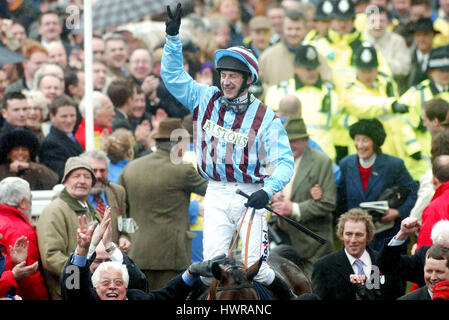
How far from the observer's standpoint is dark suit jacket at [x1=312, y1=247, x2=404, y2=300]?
7734mm

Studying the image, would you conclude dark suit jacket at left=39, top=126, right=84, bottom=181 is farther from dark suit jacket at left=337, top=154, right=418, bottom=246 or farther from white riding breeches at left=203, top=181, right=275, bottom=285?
white riding breeches at left=203, top=181, right=275, bottom=285

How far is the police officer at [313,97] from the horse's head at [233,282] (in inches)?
177

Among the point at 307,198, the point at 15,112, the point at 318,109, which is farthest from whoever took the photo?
the point at 318,109

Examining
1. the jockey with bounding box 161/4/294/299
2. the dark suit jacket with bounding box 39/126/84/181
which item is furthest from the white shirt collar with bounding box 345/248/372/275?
the dark suit jacket with bounding box 39/126/84/181

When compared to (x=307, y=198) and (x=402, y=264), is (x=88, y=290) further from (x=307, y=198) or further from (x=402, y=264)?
(x=307, y=198)

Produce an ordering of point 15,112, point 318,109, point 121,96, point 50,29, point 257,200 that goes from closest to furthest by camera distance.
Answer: point 257,200 < point 15,112 < point 318,109 < point 121,96 < point 50,29

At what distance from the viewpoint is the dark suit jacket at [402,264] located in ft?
23.5

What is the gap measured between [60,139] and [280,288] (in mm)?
3553

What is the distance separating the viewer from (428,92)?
10914 millimetres

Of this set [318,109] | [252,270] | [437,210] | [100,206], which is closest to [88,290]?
[252,270]

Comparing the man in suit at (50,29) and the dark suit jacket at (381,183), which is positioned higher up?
the man in suit at (50,29)

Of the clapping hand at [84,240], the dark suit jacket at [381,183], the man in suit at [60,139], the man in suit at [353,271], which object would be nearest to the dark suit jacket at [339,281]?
the man in suit at [353,271]

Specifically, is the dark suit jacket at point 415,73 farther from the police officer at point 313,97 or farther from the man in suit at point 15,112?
the man in suit at point 15,112

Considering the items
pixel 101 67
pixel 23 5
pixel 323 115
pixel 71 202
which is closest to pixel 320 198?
pixel 323 115
